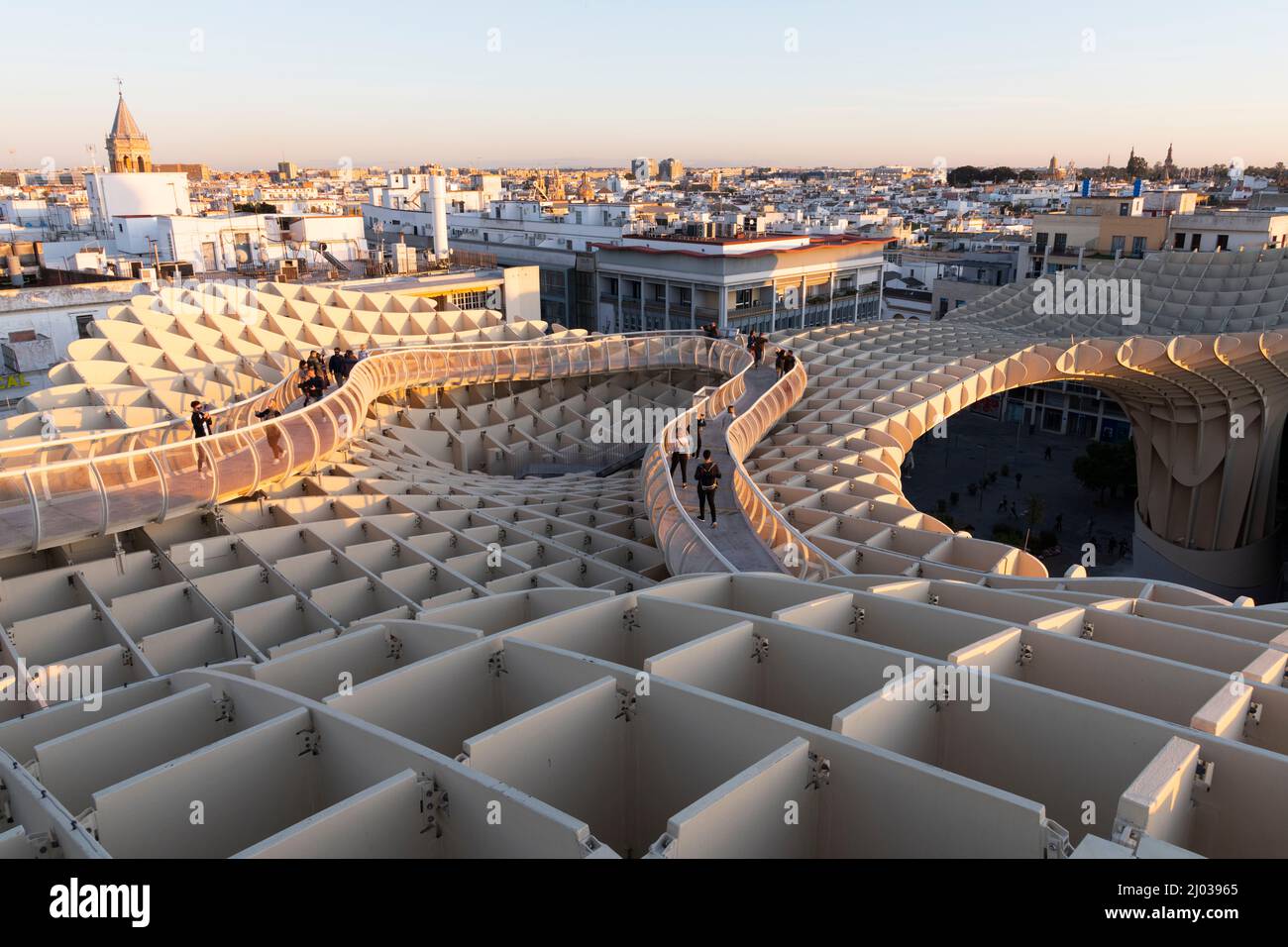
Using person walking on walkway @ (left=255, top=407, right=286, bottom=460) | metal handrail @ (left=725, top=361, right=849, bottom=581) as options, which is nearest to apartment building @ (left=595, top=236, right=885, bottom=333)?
metal handrail @ (left=725, top=361, right=849, bottom=581)

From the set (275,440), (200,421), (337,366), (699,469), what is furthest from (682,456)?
(337,366)

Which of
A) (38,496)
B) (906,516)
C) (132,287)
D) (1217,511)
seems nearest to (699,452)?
(906,516)

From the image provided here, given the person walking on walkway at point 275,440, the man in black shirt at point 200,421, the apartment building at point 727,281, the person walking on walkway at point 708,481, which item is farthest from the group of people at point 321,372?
Result: the apartment building at point 727,281

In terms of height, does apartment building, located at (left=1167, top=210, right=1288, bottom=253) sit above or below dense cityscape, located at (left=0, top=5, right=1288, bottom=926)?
above

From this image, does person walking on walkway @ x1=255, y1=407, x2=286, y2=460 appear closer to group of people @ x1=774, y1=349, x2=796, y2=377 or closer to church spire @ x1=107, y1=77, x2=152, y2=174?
group of people @ x1=774, y1=349, x2=796, y2=377

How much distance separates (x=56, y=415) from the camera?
964 inches

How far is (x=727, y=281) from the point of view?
61.5m

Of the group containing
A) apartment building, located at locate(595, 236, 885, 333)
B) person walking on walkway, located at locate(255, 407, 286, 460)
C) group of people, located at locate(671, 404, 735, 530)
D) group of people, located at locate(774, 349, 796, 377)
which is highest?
apartment building, located at locate(595, 236, 885, 333)

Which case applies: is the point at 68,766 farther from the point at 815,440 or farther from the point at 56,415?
the point at 815,440

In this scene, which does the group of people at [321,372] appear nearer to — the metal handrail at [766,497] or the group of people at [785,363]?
the metal handrail at [766,497]

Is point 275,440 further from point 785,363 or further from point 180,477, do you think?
point 785,363

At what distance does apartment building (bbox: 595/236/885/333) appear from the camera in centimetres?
6284
